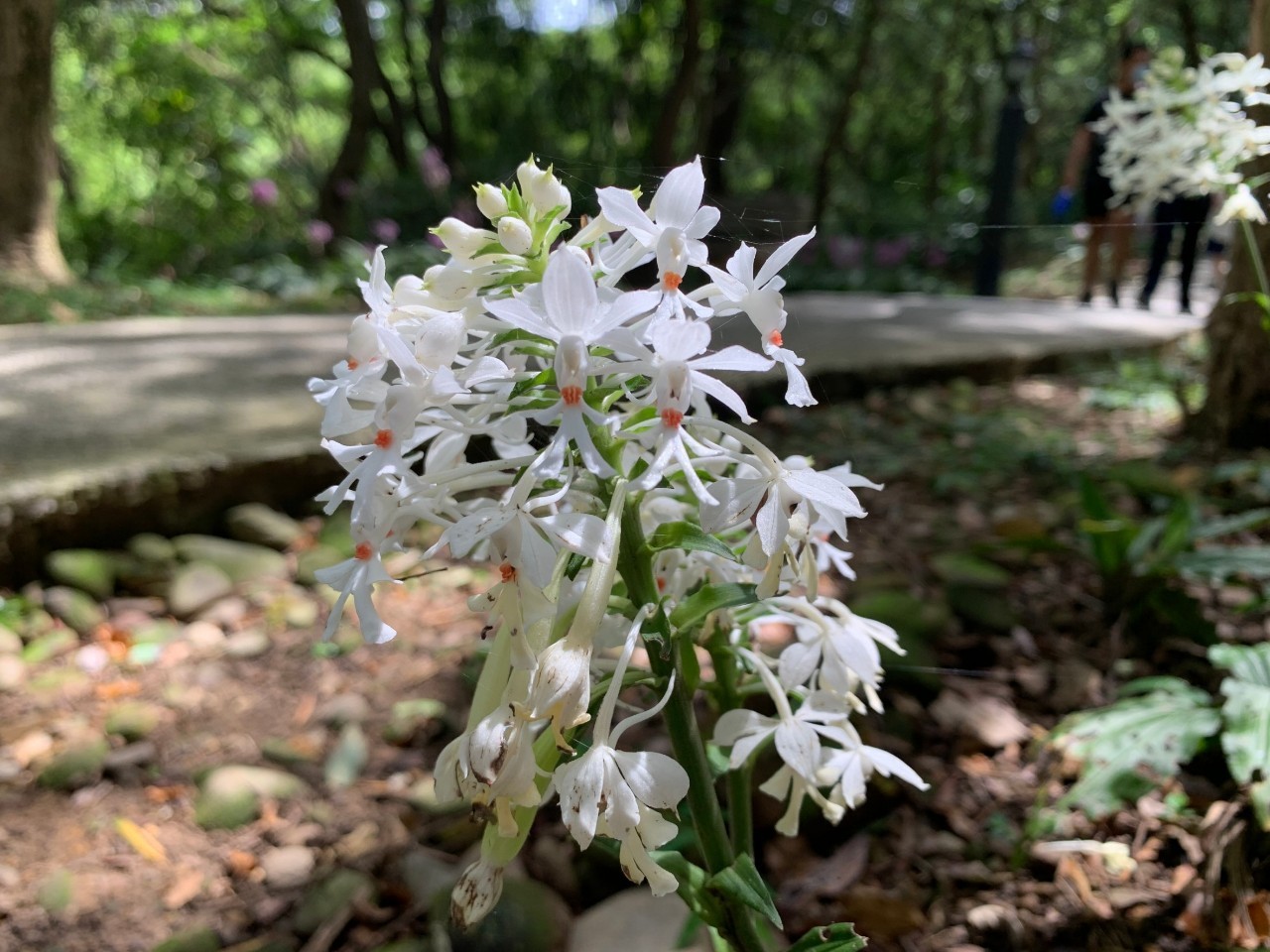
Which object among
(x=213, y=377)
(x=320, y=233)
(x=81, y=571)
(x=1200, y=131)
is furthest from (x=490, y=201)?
(x=320, y=233)

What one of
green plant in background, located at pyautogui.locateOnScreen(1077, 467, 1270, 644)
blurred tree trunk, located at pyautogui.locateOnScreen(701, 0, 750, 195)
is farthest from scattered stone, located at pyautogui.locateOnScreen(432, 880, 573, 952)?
blurred tree trunk, located at pyautogui.locateOnScreen(701, 0, 750, 195)

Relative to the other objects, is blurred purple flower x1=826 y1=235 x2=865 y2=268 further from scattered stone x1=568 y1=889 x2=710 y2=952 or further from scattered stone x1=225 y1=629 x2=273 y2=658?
scattered stone x1=568 y1=889 x2=710 y2=952

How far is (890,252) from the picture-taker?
10391mm

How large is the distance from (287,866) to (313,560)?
1.28m

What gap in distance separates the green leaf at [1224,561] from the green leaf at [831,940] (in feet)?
5.36

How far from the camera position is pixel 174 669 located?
2.51 metres

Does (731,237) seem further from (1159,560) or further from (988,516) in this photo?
(988,516)

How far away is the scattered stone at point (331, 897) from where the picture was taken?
1694 millimetres

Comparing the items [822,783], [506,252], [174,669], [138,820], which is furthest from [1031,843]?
[174,669]

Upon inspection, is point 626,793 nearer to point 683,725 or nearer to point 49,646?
point 683,725

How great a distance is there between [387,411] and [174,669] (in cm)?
210

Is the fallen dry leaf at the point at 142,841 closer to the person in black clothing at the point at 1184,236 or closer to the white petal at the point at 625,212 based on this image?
the white petal at the point at 625,212

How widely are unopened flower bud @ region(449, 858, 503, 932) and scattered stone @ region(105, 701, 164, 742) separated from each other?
67.9 inches

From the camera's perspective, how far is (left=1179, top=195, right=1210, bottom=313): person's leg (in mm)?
3109
